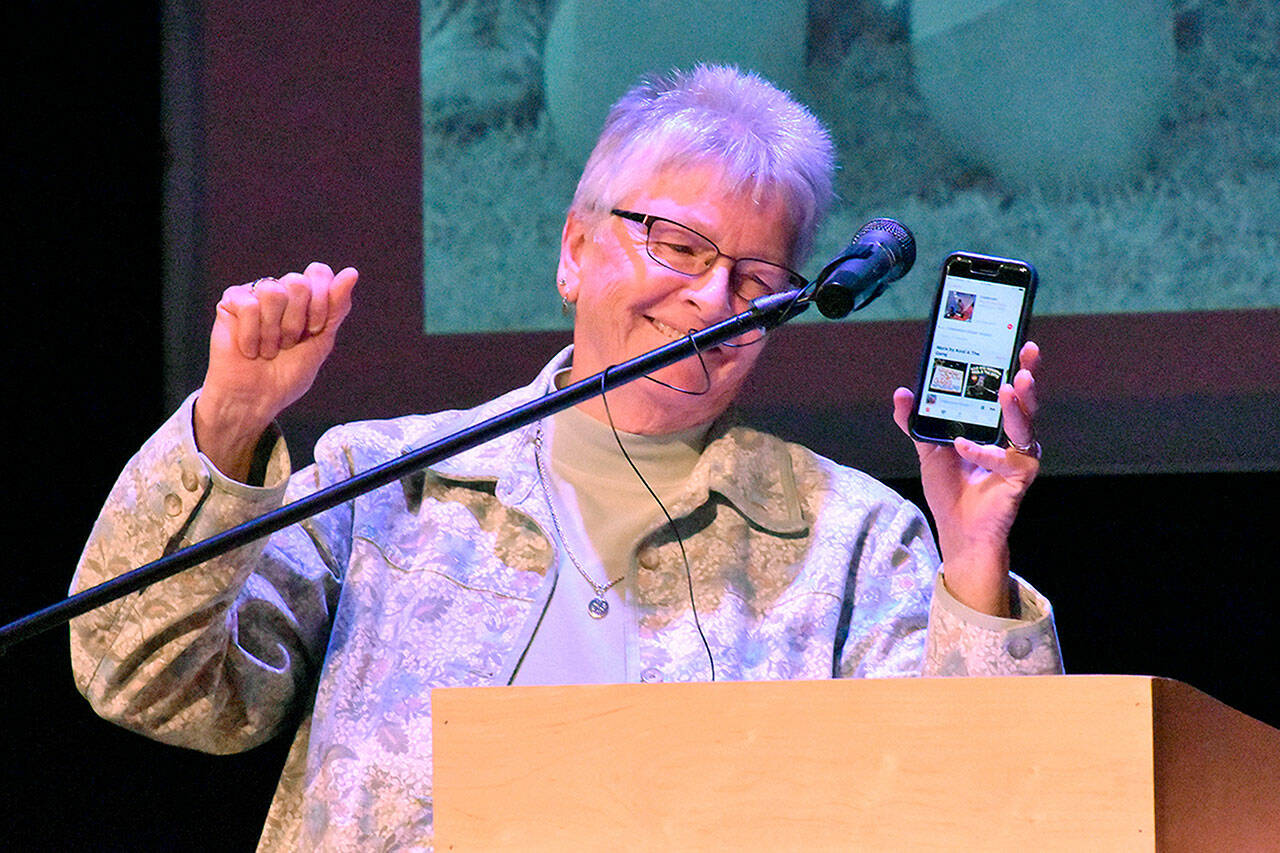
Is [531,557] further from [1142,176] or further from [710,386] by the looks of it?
[1142,176]

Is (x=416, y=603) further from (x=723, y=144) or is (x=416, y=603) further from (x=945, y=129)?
(x=945, y=129)

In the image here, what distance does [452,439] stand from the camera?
1.05 meters

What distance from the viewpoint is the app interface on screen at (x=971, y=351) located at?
133 cm

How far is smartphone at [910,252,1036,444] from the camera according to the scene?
133cm

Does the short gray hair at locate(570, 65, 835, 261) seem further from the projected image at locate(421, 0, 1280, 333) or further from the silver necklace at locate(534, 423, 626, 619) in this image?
the projected image at locate(421, 0, 1280, 333)

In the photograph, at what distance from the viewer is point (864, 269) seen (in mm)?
1096

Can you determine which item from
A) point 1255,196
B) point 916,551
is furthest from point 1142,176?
point 916,551

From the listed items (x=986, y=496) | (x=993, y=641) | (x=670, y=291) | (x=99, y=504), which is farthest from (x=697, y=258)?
(x=99, y=504)

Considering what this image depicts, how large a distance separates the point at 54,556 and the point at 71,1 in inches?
34.2

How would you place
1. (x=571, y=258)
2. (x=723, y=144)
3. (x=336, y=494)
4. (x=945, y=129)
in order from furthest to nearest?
(x=945, y=129) → (x=571, y=258) → (x=723, y=144) → (x=336, y=494)

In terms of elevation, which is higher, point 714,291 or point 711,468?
point 714,291

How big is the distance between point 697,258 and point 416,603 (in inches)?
19.3

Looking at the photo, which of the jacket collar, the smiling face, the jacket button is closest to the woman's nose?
the smiling face

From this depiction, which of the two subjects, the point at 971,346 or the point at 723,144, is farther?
the point at 723,144
